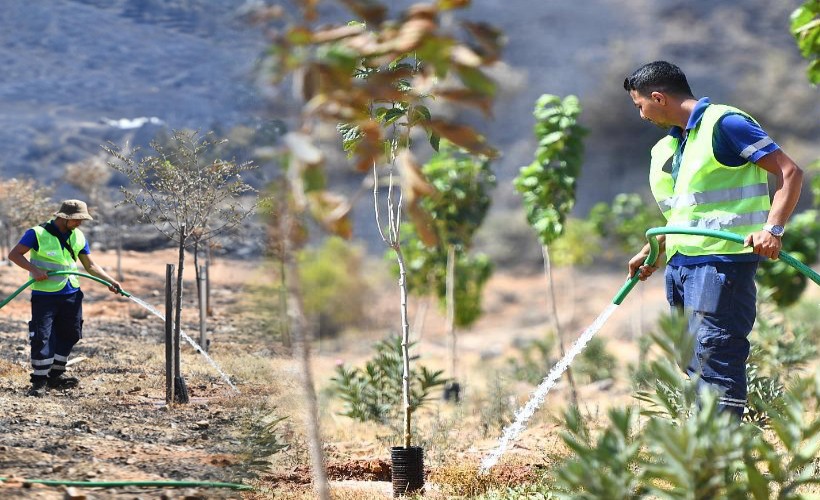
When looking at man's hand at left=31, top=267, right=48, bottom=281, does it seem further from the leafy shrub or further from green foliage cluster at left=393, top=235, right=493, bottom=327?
green foliage cluster at left=393, top=235, right=493, bottom=327

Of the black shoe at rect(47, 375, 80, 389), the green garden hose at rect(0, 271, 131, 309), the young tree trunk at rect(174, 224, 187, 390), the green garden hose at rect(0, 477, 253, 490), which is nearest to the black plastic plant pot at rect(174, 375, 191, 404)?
the young tree trunk at rect(174, 224, 187, 390)

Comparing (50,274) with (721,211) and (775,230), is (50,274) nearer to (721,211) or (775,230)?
(721,211)

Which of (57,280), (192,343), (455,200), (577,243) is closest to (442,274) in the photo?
(455,200)

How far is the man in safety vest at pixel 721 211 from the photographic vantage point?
3428mm

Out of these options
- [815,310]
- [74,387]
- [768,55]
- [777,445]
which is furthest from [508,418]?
[768,55]

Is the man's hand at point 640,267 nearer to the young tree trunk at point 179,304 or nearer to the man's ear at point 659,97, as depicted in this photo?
the man's ear at point 659,97

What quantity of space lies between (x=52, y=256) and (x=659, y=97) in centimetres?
333

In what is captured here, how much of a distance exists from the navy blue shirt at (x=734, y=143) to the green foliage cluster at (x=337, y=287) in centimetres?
1877

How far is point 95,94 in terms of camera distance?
19.4ft

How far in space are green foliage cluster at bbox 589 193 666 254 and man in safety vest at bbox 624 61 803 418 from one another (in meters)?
10.3

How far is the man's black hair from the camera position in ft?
12.0

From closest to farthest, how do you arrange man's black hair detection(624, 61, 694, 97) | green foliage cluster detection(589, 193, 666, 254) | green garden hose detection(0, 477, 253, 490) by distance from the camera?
1. man's black hair detection(624, 61, 694, 97)
2. green garden hose detection(0, 477, 253, 490)
3. green foliage cluster detection(589, 193, 666, 254)

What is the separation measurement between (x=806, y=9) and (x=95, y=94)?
12.7 ft

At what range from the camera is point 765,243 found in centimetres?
333
